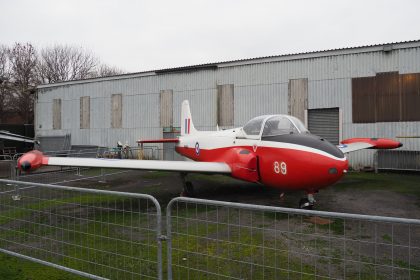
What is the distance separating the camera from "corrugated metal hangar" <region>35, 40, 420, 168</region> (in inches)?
590

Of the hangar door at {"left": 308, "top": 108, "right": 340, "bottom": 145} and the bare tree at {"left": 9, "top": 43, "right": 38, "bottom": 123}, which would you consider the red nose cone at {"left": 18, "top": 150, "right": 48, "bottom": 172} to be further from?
the bare tree at {"left": 9, "top": 43, "right": 38, "bottom": 123}

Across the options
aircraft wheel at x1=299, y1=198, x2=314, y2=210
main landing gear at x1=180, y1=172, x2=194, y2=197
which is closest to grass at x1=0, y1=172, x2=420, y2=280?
aircraft wheel at x1=299, y1=198, x2=314, y2=210

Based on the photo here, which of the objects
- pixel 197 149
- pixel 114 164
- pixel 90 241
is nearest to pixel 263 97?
pixel 197 149

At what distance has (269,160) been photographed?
7.35 metres

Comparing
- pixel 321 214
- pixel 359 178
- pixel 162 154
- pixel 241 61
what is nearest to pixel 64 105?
pixel 162 154

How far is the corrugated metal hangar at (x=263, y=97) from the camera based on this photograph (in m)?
15.0

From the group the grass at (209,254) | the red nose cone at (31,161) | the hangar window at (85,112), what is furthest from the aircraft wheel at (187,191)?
the hangar window at (85,112)

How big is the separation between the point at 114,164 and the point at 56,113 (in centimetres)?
1982

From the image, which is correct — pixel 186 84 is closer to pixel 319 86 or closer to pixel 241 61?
pixel 241 61

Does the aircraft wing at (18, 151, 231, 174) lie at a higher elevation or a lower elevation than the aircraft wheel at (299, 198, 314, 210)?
higher

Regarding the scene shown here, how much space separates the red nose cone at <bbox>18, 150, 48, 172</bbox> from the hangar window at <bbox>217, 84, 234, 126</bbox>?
1205cm

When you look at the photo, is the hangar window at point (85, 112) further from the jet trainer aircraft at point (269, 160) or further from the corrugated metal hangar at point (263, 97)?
the jet trainer aircraft at point (269, 160)

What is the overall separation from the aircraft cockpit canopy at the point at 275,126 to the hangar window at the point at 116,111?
1590 cm

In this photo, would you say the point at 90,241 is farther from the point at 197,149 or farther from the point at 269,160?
the point at 197,149
